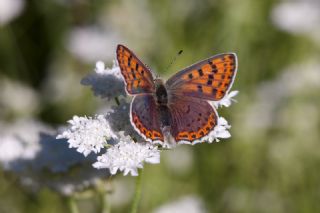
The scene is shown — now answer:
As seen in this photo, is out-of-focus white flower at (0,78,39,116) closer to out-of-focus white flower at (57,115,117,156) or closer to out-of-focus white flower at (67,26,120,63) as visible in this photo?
out-of-focus white flower at (67,26,120,63)

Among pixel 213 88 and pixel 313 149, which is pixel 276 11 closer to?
pixel 313 149

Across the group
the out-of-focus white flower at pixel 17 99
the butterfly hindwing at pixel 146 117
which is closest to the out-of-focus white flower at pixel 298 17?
the out-of-focus white flower at pixel 17 99

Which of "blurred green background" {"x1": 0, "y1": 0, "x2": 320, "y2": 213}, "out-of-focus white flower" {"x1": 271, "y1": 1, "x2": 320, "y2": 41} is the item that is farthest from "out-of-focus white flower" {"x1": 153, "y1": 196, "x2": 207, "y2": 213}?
"out-of-focus white flower" {"x1": 271, "y1": 1, "x2": 320, "y2": 41}

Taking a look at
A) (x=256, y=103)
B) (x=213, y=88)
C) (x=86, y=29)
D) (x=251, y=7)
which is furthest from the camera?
(x=86, y=29)

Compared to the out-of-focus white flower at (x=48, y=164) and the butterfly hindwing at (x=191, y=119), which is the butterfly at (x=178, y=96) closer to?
the butterfly hindwing at (x=191, y=119)

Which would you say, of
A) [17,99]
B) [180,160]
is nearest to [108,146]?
[180,160]

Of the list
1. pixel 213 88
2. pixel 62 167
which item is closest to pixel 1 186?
pixel 62 167
